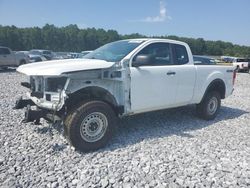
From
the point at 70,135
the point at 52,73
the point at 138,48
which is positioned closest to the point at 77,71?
the point at 52,73

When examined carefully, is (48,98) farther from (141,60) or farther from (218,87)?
(218,87)

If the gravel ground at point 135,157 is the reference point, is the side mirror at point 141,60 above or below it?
above

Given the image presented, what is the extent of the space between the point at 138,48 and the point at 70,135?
2.14m

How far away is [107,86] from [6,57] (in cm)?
1831

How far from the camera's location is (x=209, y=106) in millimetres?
6949

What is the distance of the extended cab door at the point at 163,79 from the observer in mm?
5133

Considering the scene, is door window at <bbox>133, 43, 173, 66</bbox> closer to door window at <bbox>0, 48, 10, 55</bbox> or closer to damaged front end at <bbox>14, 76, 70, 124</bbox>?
damaged front end at <bbox>14, 76, 70, 124</bbox>

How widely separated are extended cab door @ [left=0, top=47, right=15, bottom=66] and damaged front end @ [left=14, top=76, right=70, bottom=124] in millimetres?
17418

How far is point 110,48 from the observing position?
227 inches

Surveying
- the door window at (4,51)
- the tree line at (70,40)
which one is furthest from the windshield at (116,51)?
the tree line at (70,40)

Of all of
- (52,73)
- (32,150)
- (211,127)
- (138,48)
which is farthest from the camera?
(211,127)

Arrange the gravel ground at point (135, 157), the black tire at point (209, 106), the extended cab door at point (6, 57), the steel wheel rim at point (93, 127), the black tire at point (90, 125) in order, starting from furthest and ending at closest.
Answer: the extended cab door at point (6, 57), the black tire at point (209, 106), the steel wheel rim at point (93, 127), the black tire at point (90, 125), the gravel ground at point (135, 157)

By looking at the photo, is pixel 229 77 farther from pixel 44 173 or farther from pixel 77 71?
pixel 44 173

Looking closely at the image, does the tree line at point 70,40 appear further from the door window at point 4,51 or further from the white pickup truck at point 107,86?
the white pickup truck at point 107,86
